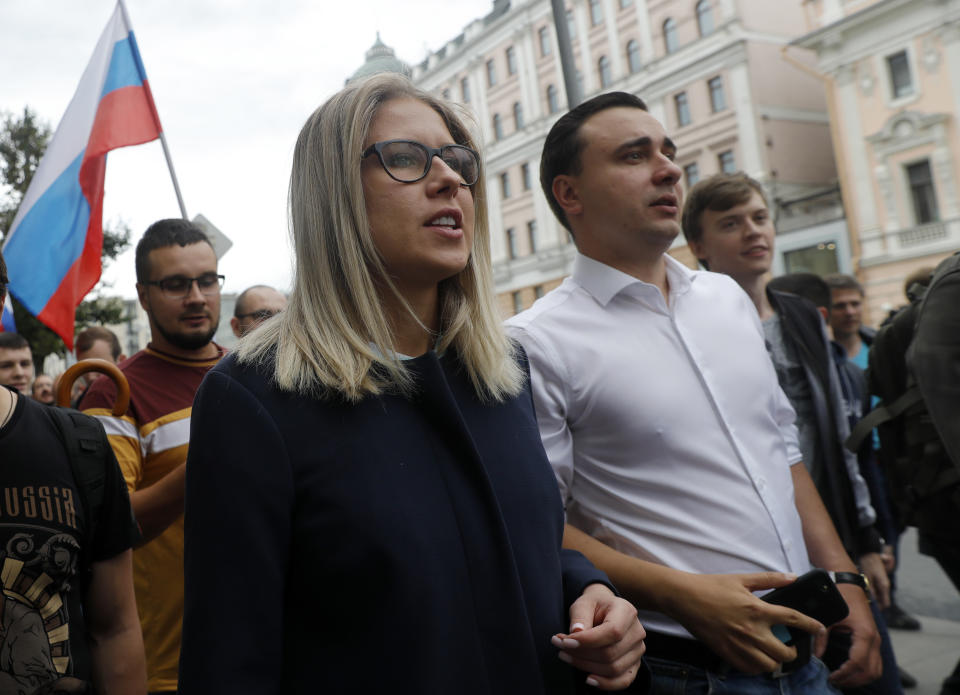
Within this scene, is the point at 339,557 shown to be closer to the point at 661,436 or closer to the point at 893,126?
the point at 661,436

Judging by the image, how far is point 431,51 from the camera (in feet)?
152

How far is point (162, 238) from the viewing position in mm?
3344

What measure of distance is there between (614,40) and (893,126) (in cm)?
1377

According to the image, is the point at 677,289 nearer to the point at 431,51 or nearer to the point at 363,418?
the point at 363,418

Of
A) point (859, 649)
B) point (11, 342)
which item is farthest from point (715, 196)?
point (11, 342)

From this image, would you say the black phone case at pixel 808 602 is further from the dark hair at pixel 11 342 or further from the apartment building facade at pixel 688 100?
the apartment building facade at pixel 688 100

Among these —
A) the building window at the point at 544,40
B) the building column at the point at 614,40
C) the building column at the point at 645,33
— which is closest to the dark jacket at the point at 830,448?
the building column at the point at 645,33

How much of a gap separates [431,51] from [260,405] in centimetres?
4783

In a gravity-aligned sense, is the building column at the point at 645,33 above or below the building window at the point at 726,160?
above

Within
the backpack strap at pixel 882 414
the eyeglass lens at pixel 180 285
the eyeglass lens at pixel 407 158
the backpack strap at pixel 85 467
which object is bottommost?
the backpack strap at pixel 882 414

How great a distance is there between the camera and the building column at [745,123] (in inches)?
1174

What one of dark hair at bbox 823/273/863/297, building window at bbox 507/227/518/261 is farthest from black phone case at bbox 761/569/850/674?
building window at bbox 507/227/518/261

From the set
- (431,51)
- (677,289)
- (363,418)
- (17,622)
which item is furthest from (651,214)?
(431,51)

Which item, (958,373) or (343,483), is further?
(958,373)
